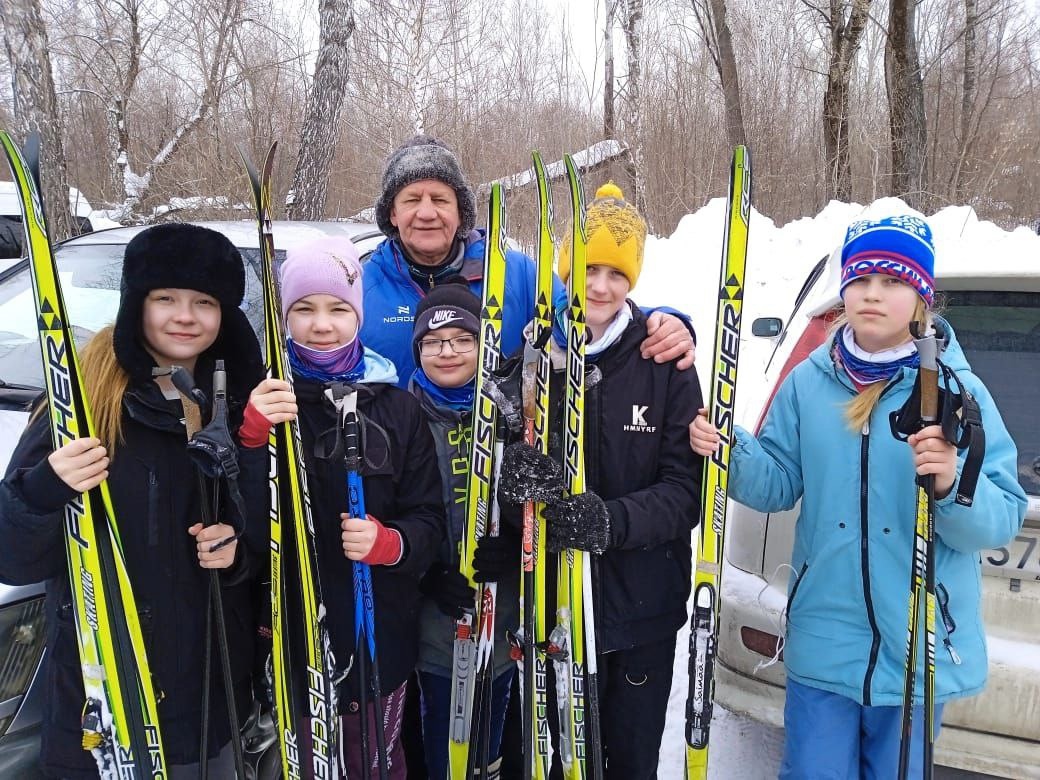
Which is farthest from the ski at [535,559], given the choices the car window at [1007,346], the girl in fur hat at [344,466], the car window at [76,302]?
the car window at [76,302]

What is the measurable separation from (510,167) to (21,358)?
10.7 metres

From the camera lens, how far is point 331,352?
2.02 meters

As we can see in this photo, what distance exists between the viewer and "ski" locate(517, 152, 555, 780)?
206cm

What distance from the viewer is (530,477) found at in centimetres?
188

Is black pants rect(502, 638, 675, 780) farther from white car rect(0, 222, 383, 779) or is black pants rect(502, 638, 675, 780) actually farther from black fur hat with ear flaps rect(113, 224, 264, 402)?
black fur hat with ear flaps rect(113, 224, 264, 402)

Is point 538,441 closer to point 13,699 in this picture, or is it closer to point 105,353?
point 105,353

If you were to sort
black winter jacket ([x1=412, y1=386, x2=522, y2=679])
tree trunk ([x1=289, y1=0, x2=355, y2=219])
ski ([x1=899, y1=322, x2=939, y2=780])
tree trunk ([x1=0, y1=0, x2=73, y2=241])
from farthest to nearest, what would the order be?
tree trunk ([x1=289, y1=0, x2=355, y2=219])
tree trunk ([x1=0, y1=0, x2=73, y2=241])
black winter jacket ([x1=412, y1=386, x2=522, y2=679])
ski ([x1=899, y1=322, x2=939, y2=780])

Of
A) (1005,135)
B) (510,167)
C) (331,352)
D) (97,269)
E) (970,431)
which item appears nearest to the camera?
(970,431)

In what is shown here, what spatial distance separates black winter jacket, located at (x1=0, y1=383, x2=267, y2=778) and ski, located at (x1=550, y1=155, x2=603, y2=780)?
880mm

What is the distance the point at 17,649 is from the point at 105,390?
714 mm

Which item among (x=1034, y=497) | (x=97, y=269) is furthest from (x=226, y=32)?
(x=1034, y=497)

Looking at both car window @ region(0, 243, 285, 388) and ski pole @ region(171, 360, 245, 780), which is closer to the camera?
ski pole @ region(171, 360, 245, 780)

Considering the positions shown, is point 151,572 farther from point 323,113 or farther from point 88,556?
point 323,113

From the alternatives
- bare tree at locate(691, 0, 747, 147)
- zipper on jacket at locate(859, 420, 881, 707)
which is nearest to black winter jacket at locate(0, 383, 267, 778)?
zipper on jacket at locate(859, 420, 881, 707)
